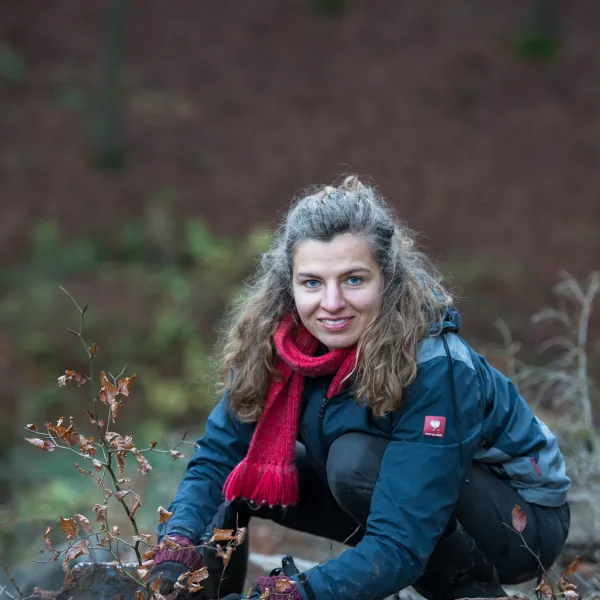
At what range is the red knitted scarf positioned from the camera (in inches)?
111

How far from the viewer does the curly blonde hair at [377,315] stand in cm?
261

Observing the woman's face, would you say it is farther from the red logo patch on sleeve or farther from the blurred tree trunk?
the blurred tree trunk

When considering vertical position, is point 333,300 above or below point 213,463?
above

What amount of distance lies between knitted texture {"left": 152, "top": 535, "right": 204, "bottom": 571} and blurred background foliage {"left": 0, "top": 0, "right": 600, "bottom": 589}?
441 cm

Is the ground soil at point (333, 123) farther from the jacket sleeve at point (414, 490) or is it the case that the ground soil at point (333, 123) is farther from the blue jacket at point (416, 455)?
the jacket sleeve at point (414, 490)

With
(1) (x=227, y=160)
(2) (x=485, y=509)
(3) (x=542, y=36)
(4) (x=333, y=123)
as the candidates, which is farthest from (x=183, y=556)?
(3) (x=542, y=36)

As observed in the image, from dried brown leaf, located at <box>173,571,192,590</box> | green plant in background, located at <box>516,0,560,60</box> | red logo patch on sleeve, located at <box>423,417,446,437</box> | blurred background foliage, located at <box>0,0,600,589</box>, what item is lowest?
dried brown leaf, located at <box>173,571,192,590</box>

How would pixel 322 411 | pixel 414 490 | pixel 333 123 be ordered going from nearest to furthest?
pixel 414 490, pixel 322 411, pixel 333 123

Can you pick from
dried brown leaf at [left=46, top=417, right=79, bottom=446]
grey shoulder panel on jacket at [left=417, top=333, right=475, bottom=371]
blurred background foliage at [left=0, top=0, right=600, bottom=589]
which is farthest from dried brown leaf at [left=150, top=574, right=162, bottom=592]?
blurred background foliage at [left=0, top=0, right=600, bottom=589]

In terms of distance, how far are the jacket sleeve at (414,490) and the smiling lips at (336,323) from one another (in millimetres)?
269

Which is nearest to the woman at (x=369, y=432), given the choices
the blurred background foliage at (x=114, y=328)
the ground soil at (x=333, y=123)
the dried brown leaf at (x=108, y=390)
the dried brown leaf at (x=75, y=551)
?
the dried brown leaf at (x=75, y=551)

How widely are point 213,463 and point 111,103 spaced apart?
36.3 feet

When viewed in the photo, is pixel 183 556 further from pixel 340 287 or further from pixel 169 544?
pixel 340 287

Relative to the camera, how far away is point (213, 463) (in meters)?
2.94
